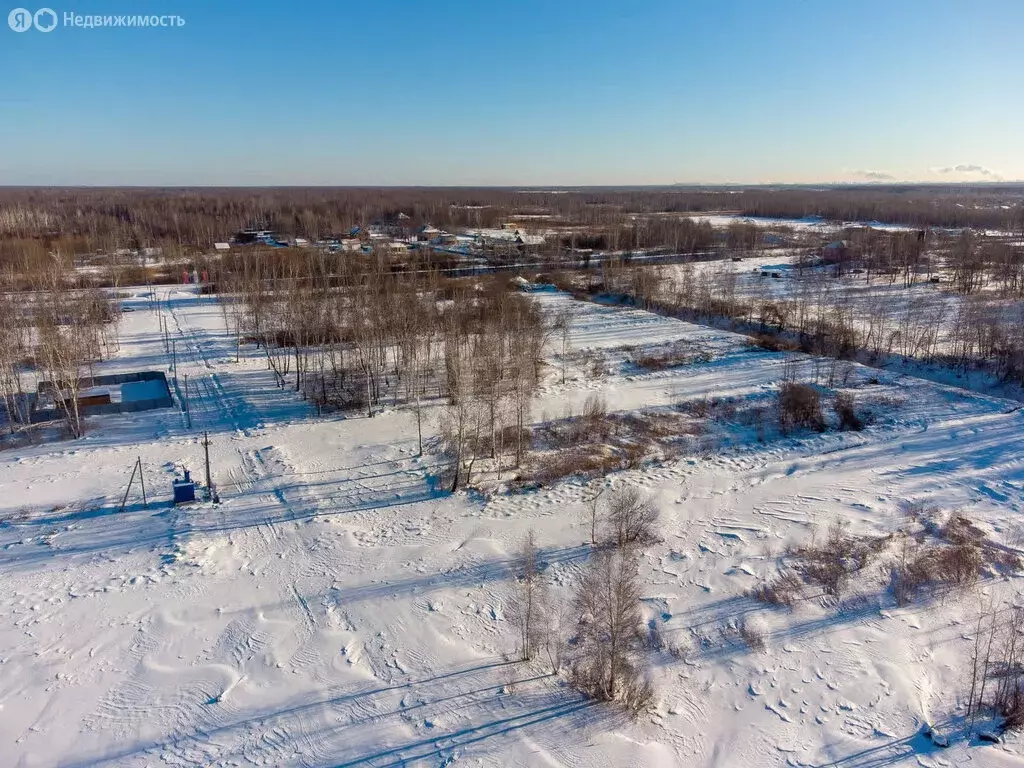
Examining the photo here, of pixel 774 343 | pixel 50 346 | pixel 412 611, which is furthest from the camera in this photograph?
pixel 774 343

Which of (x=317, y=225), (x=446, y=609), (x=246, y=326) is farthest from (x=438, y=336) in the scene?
(x=317, y=225)

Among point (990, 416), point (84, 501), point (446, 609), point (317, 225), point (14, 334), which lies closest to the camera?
point (446, 609)

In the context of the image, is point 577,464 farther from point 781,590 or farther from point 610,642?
point 610,642

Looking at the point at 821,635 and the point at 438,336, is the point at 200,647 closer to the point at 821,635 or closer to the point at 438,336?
the point at 821,635

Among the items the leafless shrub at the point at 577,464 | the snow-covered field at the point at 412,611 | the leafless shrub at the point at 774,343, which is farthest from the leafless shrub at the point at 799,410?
the leafless shrub at the point at 774,343

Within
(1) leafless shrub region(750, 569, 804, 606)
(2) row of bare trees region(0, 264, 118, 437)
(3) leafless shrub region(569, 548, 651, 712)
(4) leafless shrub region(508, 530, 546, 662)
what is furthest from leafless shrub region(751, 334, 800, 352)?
(2) row of bare trees region(0, 264, 118, 437)

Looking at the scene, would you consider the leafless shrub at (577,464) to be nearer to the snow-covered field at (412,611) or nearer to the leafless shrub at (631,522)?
the snow-covered field at (412,611)

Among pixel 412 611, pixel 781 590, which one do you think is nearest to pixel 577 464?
pixel 781 590
